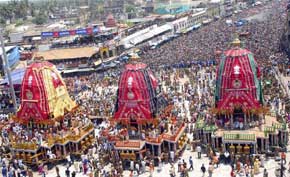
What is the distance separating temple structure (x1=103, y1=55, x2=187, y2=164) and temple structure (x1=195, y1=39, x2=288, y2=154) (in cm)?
194

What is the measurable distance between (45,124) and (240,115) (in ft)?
38.7

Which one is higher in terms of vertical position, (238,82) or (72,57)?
(238,82)

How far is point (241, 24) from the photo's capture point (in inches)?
3095

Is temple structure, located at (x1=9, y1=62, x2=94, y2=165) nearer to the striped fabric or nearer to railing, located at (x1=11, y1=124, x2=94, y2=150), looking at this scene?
railing, located at (x1=11, y1=124, x2=94, y2=150)

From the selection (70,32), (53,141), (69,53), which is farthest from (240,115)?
(70,32)

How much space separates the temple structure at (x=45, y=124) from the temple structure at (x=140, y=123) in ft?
8.30

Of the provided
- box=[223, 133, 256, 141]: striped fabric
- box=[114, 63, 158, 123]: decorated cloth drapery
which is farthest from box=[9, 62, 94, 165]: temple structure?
box=[223, 133, 256, 141]: striped fabric

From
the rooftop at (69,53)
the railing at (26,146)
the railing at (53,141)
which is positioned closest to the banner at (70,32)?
the rooftop at (69,53)

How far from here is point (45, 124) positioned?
96.1ft

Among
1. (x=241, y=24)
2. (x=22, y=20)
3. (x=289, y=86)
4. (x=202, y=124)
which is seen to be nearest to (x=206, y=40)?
(x=241, y=24)

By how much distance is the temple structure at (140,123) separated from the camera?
1059 inches

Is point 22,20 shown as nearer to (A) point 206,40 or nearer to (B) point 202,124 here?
(A) point 206,40

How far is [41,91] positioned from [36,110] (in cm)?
130

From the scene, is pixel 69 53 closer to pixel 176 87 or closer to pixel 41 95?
pixel 176 87
